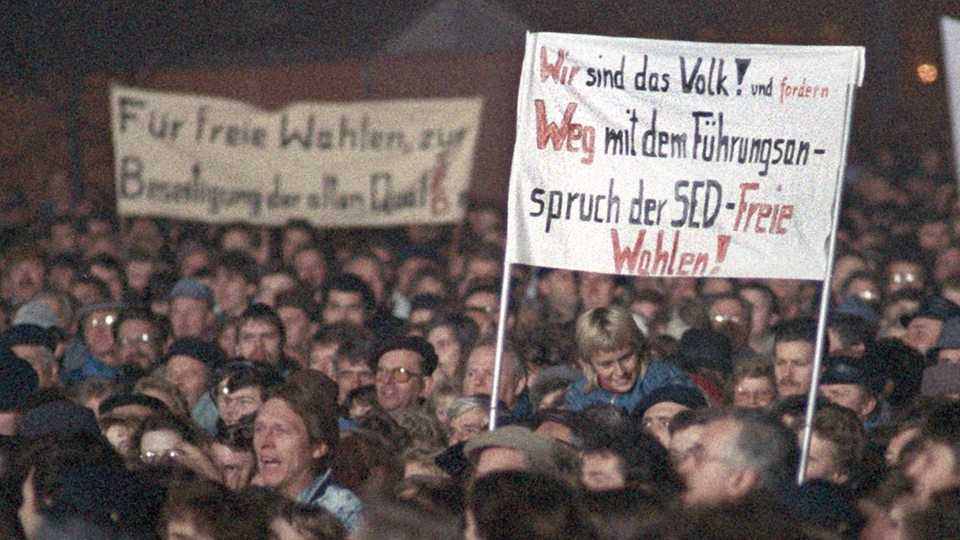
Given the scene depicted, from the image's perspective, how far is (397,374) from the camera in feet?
28.1

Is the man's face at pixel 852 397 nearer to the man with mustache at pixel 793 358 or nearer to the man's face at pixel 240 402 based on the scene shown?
the man with mustache at pixel 793 358

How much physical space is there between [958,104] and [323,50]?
13.1 meters

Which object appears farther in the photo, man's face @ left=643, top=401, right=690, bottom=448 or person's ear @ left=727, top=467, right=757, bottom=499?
man's face @ left=643, top=401, right=690, bottom=448

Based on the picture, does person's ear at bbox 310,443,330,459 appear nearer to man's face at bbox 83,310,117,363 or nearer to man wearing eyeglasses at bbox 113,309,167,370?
man wearing eyeglasses at bbox 113,309,167,370

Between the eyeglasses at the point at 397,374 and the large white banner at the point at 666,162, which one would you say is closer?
the large white banner at the point at 666,162

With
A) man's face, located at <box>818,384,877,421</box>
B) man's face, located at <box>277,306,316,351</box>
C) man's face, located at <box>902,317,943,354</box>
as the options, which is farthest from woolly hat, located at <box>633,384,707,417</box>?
man's face, located at <box>277,306,316,351</box>

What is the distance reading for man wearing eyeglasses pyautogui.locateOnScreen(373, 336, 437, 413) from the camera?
855 centimetres

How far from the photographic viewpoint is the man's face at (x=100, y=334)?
10500 millimetres

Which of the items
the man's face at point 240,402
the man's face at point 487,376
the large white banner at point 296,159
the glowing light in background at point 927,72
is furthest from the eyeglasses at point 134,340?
the glowing light in background at point 927,72

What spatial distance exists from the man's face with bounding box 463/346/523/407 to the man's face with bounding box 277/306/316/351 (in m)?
2.37

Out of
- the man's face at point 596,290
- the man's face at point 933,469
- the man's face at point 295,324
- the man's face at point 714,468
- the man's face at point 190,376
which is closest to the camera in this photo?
the man's face at point 714,468

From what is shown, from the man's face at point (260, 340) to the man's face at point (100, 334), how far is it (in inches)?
43.1

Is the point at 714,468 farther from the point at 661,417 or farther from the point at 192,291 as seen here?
the point at 192,291

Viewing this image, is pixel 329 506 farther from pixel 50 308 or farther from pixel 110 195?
pixel 110 195
